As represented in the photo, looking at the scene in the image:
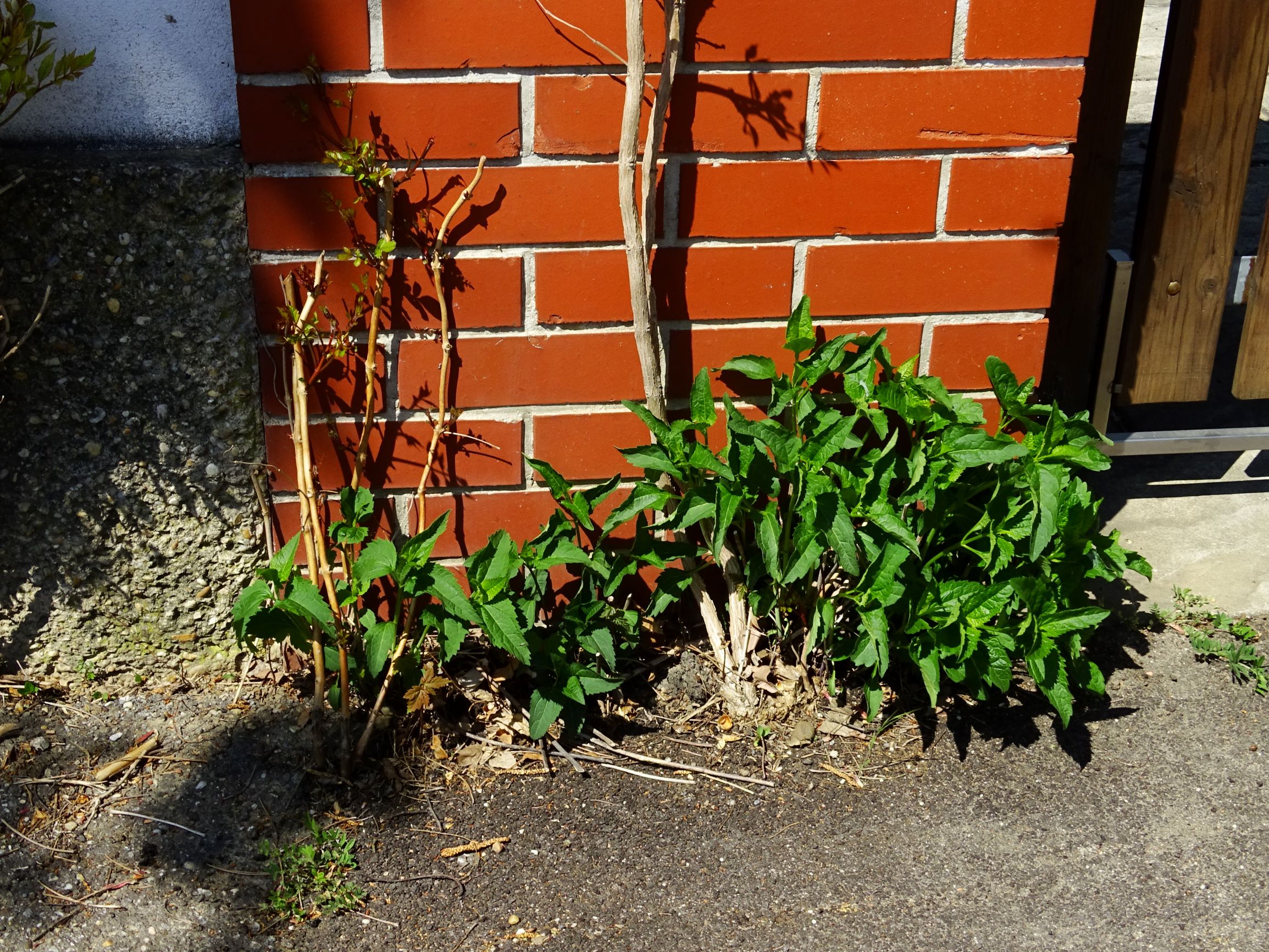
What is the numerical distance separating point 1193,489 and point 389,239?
1889mm

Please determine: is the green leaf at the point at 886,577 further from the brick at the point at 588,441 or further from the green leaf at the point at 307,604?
the green leaf at the point at 307,604

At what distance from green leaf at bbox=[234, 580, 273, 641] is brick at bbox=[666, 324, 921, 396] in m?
0.77

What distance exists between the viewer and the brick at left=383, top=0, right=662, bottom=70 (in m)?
1.89

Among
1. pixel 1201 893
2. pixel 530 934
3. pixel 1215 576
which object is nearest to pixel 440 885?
pixel 530 934

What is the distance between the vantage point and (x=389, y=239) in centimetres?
196

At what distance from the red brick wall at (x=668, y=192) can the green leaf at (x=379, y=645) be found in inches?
12.5

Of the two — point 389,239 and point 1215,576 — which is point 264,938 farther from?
point 1215,576

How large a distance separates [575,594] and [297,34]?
1.05 metres

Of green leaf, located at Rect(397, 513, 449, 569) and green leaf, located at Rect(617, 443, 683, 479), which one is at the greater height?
green leaf, located at Rect(617, 443, 683, 479)

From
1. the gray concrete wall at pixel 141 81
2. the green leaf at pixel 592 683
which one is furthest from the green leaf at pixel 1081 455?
the gray concrete wall at pixel 141 81

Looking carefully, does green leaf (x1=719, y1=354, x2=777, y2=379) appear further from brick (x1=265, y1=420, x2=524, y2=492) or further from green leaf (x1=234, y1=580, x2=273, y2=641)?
green leaf (x1=234, y1=580, x2=273, y2=641)

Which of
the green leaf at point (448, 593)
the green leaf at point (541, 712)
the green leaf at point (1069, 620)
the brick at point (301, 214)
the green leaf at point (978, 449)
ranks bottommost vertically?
the green leaf at point (541, 712)

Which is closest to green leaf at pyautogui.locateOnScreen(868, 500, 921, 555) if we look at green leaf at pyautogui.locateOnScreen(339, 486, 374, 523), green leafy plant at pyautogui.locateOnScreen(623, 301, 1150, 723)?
green leafy plant at pyautogui.locateOnScreen(623, 301, 1150, 723)

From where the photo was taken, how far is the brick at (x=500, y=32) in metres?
1.89
